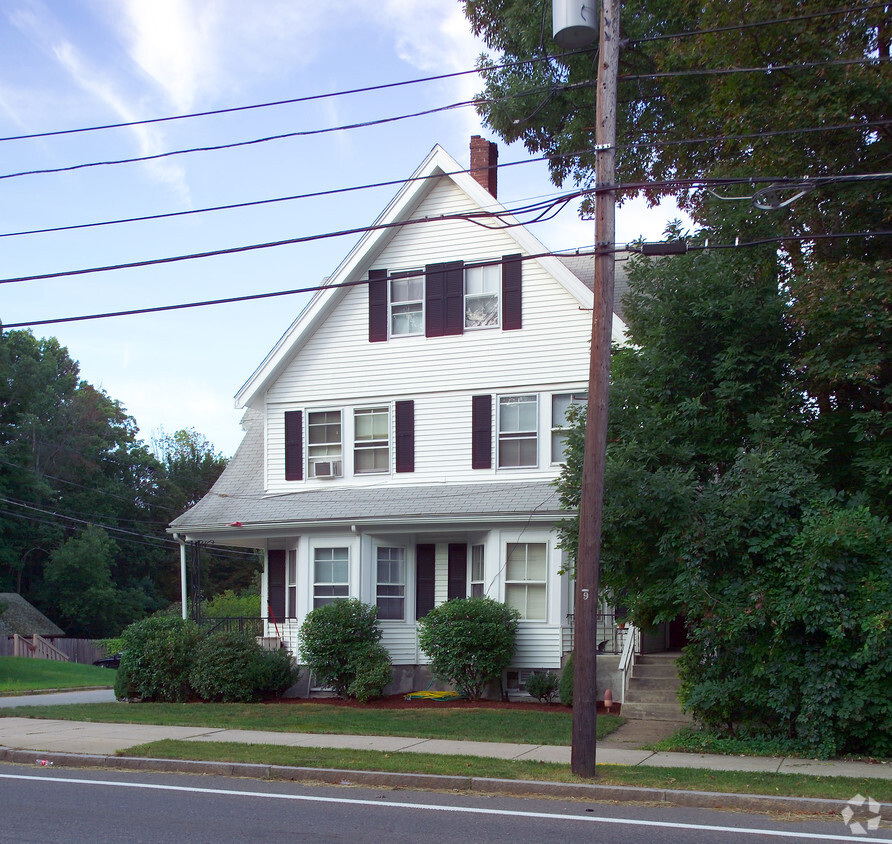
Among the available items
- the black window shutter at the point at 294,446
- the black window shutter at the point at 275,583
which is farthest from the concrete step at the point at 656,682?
the black window shutter at the point at 275,583

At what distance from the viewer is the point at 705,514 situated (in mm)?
12867

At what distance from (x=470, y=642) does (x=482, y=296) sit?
7233 mm

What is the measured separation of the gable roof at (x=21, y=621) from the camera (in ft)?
154

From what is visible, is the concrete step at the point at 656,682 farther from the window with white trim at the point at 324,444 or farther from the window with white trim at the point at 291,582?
the window with white trim at the point at 291,582

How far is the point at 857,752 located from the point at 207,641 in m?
11.7

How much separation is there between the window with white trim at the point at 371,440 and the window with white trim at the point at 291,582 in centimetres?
263

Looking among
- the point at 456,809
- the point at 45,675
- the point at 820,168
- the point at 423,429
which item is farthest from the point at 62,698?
the point at 820,168

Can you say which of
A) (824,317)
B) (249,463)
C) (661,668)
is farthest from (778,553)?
(249,463)

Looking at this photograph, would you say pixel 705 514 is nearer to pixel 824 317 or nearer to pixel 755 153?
pixel 824 317

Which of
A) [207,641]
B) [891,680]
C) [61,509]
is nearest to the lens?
[891,680]

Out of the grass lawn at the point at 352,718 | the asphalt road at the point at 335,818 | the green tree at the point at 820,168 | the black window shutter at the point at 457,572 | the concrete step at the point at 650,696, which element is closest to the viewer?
the asphalt road at the point at 335,818

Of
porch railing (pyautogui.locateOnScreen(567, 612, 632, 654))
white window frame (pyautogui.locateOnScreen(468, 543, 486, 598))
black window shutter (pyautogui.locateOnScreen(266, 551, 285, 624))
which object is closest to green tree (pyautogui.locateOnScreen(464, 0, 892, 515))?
porch railing (pyautogui.locateOnScreen(567, 612, 632, 654))

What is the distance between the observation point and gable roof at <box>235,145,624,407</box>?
20219mm

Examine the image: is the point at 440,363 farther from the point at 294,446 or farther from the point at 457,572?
the point at 457,572
